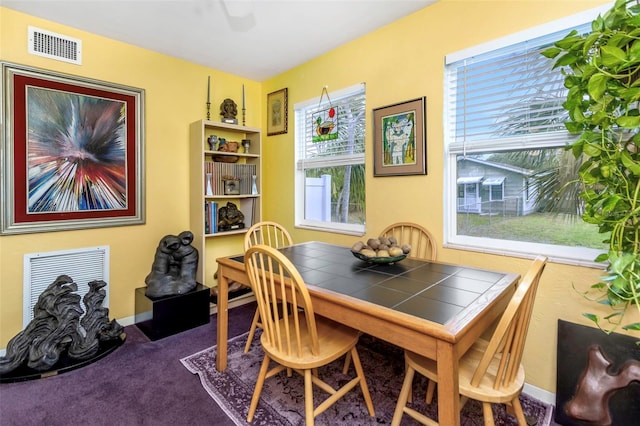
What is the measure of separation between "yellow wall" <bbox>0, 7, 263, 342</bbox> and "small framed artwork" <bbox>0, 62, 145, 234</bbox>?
0.08m

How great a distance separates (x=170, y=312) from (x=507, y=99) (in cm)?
282

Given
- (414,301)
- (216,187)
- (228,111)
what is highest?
(228,111)

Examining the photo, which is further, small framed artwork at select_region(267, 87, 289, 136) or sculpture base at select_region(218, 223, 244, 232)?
small framed artwork at select_region(267, 87, 289, 136)

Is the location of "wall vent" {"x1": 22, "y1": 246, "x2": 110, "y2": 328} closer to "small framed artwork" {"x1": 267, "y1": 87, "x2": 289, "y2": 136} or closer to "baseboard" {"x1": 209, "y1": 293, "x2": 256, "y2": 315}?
"baseboard" {"x1": 209, "y1": 293, "x2": 256, "y2": 315}

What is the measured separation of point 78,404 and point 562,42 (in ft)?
9.36

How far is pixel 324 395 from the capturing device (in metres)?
1.75

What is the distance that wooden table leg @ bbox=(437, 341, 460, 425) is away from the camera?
97 cm

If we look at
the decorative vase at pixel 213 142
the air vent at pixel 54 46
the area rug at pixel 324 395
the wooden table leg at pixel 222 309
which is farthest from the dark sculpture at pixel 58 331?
the air vent at pixel 54 46

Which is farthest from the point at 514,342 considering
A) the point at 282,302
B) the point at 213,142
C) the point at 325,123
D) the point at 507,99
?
the point at 213,142

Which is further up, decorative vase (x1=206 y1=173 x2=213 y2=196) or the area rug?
decorative vase (x1=206 y1=173 x2=213 y2=196)

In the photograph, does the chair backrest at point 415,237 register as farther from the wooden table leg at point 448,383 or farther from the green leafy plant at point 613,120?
the wooden table leg at point 448,383

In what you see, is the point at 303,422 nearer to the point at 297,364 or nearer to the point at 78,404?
the point at 297,364

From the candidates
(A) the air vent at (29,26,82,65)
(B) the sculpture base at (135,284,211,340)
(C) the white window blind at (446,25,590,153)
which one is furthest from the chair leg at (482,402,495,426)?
(A) the air vent at (29,26,82,65)

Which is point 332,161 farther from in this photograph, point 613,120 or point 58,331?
point 58,331
